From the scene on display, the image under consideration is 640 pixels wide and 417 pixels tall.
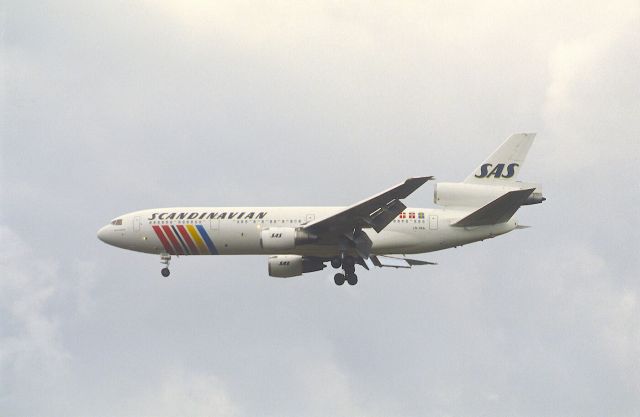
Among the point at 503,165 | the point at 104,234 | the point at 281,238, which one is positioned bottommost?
the point at 281,238

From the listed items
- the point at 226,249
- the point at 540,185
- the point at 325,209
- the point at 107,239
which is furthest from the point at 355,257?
the point at 107,239

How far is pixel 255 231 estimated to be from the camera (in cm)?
4891

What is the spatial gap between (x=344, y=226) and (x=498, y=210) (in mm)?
6808

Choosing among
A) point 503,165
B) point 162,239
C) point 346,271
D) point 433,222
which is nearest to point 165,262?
point 162,239

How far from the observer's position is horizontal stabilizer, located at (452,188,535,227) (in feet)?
149

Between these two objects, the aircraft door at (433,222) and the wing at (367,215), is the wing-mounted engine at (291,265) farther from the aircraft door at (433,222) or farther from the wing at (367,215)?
the aircraft door at (433,222)

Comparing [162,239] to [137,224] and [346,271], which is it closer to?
[137,224]

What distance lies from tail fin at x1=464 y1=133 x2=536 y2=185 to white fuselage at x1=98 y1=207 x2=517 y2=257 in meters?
2.04

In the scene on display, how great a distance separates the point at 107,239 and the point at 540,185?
2091cm

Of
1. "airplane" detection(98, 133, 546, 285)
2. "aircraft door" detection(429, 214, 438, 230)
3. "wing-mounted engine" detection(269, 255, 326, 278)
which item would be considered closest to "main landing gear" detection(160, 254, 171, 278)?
"airplane" detection(98, 133, 546, 285)

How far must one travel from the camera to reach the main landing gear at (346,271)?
49031 millimetres

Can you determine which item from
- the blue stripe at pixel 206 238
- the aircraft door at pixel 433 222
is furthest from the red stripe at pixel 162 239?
the aircraft door at pixel 433 222

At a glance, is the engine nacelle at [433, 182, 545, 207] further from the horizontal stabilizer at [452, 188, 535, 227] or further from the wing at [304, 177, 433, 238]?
the wing at [304, 177, 433, 238]

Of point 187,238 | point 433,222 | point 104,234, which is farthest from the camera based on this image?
point 104,234
